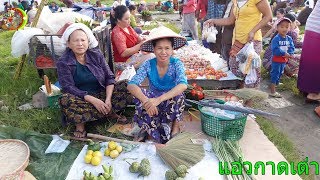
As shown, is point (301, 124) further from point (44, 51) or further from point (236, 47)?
point (44, 51)

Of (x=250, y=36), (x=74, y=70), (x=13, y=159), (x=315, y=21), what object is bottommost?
(x=13, y=159)

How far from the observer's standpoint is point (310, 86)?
4613 mm

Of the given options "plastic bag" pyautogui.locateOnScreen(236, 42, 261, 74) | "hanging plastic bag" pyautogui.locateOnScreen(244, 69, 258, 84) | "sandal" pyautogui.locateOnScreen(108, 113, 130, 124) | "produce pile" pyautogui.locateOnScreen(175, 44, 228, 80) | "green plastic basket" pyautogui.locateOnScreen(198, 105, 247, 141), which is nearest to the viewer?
"green plastic basket" pyautogui.locateOnScreen(198, 105, 247, 141)

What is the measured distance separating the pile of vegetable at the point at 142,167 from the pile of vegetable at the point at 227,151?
0.73m

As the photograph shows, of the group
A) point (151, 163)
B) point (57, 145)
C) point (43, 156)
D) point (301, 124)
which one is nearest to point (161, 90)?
point (151, 163)

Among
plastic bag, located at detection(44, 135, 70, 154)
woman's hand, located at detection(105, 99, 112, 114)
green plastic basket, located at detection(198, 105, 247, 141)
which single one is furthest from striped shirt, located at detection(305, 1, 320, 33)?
plastic bag, located at detection(44, 135, 70, 154)

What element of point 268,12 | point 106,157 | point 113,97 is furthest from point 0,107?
point 268,12

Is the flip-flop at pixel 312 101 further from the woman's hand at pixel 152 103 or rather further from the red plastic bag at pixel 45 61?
the red plastic bag at pixel 45 61

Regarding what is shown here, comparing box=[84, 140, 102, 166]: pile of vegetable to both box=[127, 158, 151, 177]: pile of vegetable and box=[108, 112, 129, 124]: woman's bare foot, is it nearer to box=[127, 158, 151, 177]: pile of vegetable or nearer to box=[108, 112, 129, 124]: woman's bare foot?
box=[127, 158, 151, 177]: pile of vegetable

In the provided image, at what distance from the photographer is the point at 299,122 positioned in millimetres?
4133

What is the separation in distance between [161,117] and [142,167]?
0.80 metres

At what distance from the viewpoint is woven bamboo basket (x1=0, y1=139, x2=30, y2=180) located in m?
2.42

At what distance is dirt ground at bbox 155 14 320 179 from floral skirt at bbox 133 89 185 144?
1.52 metres

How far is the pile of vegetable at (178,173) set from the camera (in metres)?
2.66
